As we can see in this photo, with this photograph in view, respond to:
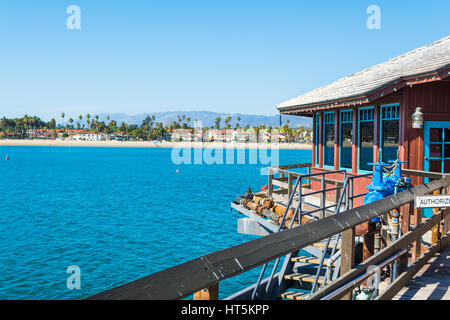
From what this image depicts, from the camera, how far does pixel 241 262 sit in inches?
86.4

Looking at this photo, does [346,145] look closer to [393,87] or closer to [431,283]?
[393,87]

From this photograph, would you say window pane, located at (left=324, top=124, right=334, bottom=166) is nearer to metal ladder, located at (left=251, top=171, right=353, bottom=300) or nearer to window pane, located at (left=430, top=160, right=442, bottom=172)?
window pane, located at (left=430, top=160, right=442, bottom=172)

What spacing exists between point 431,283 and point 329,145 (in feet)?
34.3

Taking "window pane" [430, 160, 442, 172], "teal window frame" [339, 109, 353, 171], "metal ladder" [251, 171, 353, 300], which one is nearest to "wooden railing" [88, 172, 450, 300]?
"metal ladder" [251, 171, 353, 300]

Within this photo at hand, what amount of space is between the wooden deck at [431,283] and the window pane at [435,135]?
545 cm

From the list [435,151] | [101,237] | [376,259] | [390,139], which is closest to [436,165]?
[435,151]

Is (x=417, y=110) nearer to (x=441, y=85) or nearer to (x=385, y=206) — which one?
(x=441, y=85)

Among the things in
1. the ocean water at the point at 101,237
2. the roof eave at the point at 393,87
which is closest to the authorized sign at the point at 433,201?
the roof eave at the point at 393,87

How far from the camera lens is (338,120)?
1439cm

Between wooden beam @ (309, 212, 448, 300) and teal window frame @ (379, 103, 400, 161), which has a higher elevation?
teal window frame @ (379, 103, 400, 161)

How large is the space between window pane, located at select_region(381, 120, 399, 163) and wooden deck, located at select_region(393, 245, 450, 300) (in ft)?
19.4

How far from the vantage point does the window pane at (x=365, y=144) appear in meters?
12.7

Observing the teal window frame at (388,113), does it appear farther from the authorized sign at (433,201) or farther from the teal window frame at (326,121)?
the authorized sign at (433,201)

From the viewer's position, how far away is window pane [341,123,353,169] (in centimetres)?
1386
